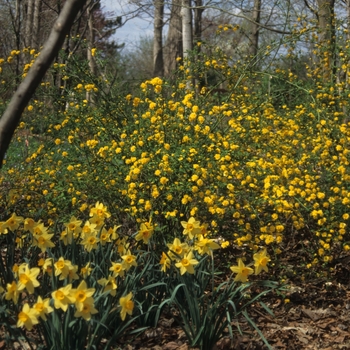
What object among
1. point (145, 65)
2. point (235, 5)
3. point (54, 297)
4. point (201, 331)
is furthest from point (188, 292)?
point (145, 65)

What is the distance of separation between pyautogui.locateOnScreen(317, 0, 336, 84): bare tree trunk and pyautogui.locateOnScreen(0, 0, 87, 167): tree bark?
4203 mm

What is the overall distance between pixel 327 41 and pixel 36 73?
4.63 metres

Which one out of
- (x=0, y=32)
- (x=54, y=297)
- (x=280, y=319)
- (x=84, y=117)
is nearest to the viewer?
(x=54, y=297)

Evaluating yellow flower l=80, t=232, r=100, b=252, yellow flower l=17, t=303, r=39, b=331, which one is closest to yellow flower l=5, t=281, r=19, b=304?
yellow flower l=17, t=303, r=39, b=331

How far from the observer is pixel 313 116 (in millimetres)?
5000

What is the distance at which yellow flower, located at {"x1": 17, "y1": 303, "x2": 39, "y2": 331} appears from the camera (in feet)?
7.48

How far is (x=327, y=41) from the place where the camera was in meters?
6.19

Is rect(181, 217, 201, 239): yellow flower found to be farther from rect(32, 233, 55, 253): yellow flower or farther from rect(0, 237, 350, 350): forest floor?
rect(32, 233, 55, 253): yellow flower

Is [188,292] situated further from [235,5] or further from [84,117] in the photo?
[235,5]

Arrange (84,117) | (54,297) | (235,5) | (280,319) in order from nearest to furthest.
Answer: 1. (54,297)
2. (280,319)
3. (84,117)
4. (235,5)

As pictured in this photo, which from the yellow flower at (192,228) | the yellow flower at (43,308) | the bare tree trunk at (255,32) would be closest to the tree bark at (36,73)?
the yellow flower at (43,308)

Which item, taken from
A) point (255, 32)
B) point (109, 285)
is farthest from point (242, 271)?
point (255, 32)

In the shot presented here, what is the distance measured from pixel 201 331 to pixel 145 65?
34.0 m

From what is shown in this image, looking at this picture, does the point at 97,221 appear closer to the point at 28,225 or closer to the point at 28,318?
the point at 28,225
